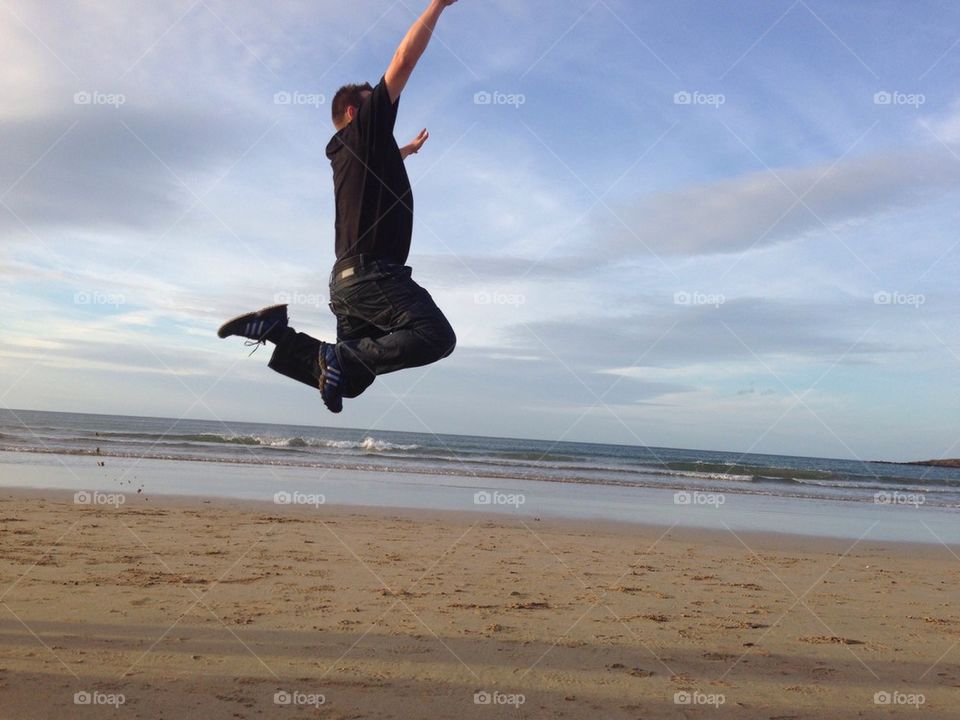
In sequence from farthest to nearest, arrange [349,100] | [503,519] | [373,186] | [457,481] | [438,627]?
[457,481]
[503,519]
[438,627]
[349,100]
[373,186]

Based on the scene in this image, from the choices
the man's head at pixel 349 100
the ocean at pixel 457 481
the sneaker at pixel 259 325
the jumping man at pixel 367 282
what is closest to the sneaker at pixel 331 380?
the jumping man at pixel 367 282

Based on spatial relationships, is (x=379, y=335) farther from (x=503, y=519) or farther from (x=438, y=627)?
(x=503, y=519)

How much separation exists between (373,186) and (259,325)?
3.07 feet

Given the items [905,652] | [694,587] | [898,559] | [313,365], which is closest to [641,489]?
[898,559]

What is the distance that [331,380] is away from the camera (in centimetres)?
392

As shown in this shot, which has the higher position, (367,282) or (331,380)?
(367,282)

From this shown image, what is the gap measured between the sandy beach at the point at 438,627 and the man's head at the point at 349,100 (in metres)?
3.88

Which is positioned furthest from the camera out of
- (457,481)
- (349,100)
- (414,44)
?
(457,481)

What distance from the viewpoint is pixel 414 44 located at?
3.44m

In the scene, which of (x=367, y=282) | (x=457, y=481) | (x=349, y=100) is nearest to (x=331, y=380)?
(x=367, y=282)

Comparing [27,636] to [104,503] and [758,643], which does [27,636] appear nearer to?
[758,643]

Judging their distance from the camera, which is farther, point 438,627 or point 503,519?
point 503,519

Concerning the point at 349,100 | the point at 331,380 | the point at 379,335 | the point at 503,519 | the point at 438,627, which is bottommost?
the point at 438,627

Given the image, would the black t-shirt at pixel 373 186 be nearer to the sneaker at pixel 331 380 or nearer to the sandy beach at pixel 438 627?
the sneaker at pixel 331 380
